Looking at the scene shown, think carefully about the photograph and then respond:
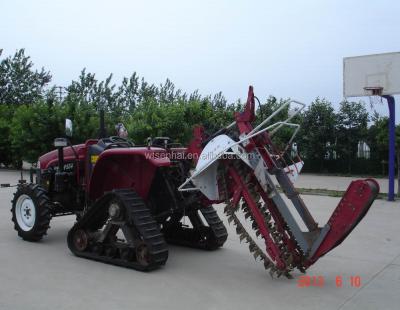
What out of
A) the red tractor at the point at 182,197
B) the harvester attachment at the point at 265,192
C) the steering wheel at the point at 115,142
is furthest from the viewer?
the steering wheel at the point at 115,142

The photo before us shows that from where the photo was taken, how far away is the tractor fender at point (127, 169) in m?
5.96

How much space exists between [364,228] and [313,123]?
1902cm

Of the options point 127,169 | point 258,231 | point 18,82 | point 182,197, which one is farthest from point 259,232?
point 18,82

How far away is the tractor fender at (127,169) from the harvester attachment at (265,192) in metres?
0.68

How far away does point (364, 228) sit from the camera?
870 cm

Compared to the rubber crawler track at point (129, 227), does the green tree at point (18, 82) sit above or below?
above

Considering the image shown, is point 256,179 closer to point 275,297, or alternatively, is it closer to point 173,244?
point 275,297

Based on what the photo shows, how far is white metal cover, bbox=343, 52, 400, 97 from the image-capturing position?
45.6 feet

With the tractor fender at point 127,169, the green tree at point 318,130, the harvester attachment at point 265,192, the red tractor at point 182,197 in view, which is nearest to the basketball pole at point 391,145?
the red tractor at point 182,197

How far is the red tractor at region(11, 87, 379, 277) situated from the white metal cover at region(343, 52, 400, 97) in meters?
9.18

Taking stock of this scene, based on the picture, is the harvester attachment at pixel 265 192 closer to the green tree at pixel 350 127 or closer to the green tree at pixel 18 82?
the green tree at pixel 350 127

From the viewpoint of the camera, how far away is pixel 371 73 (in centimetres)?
1435

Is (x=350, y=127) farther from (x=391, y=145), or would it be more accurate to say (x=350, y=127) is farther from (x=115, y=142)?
(x=115, y=142)

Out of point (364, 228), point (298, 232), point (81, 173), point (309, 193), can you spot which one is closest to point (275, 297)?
point (298, 232)
